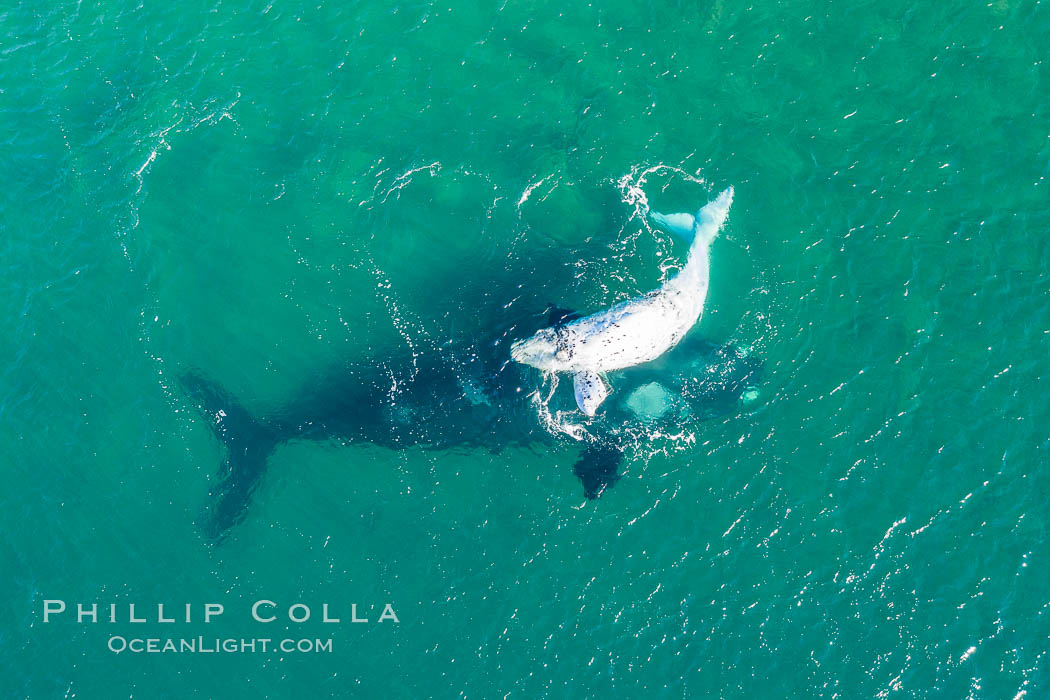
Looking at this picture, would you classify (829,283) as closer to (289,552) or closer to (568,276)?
(568,276)

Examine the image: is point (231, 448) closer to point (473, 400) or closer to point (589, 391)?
point (473, 400)

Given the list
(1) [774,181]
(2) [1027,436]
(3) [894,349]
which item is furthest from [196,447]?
(2) [1027,436]

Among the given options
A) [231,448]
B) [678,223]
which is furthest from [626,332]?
[231,448]

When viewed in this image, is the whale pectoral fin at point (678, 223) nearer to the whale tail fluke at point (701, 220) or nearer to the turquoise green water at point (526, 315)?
the whale tail fluke at point (701, 220)

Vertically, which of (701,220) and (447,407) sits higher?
(701,220)

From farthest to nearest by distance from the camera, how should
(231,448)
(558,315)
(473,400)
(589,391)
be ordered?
(231,448) < (473,400) < (558,315) < (589,391)

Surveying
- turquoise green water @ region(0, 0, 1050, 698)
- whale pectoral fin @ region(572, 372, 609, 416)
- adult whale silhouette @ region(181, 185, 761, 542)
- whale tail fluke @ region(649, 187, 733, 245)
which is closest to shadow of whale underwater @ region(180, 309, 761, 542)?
adult whale silhouette @ region(181, 185, 761, 542)

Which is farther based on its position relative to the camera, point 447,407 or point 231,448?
point 231,448
